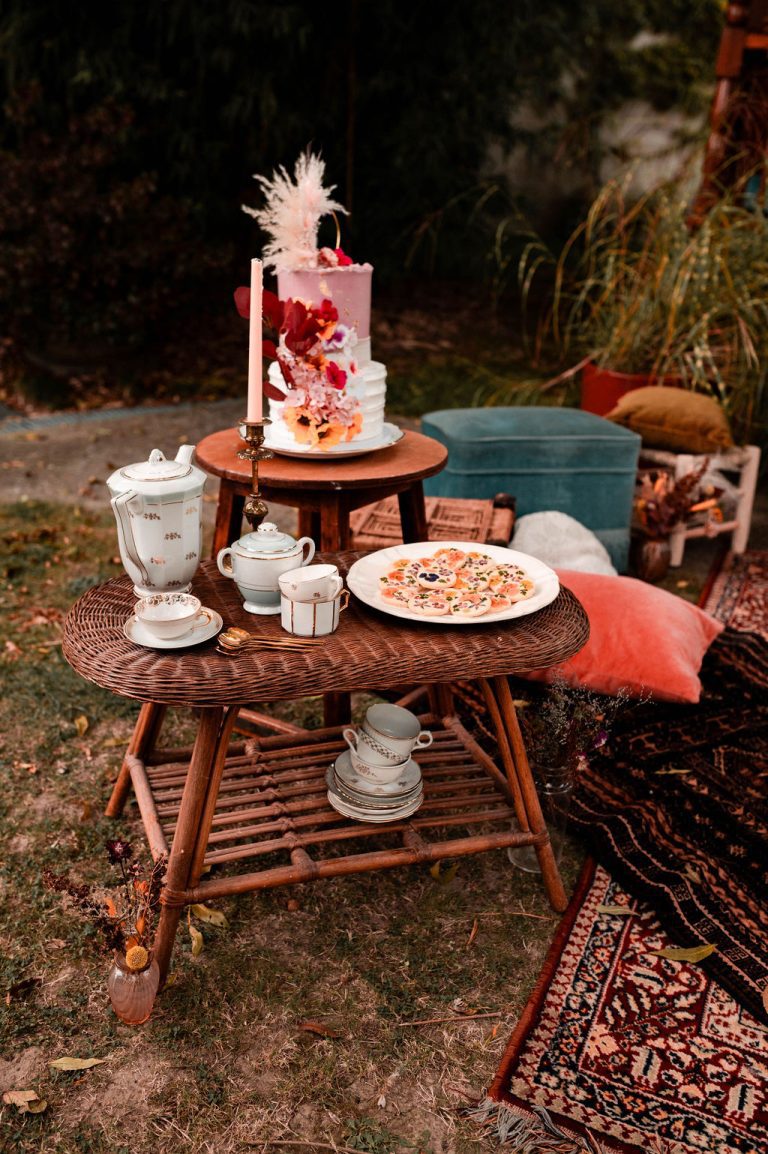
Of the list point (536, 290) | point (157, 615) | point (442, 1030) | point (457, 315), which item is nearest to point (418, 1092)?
point (442, 1030)

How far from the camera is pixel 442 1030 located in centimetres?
171

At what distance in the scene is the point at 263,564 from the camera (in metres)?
1.77

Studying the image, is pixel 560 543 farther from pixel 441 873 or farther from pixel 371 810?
pixel 371 810

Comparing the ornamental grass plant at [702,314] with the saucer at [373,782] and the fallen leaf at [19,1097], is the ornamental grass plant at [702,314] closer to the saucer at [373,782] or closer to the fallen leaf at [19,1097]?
the saucer at [373,782]

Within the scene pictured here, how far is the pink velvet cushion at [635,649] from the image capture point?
8.54ft

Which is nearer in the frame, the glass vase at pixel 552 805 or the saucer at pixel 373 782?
the saucer at pixel 373 782

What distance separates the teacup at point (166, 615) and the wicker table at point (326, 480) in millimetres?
497

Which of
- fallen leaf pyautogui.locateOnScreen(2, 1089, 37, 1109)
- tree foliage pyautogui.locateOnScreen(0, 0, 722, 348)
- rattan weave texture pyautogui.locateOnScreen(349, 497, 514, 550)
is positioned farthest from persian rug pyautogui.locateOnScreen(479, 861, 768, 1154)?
tree foliage pyautogui.locateOnScreen(0, 0, 722, 348)

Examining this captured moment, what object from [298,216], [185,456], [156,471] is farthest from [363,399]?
[156,471]

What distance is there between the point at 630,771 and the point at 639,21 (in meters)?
7.18

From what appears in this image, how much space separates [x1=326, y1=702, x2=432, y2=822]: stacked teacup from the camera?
6.25 feet

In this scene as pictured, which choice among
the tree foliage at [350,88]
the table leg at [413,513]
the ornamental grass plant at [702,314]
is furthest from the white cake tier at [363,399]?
the tree foliage at [350,88]

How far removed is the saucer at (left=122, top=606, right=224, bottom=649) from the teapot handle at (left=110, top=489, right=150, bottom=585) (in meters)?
0.09

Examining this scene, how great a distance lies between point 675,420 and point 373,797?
2.42 meters
